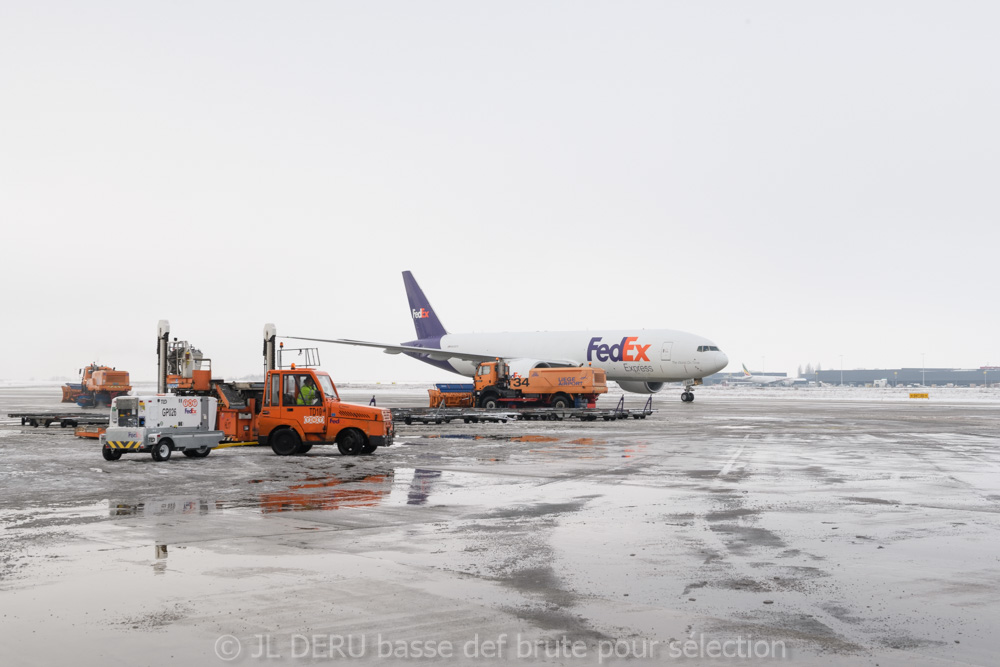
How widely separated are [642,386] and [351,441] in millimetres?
36990

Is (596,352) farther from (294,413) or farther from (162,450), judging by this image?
(162,450)

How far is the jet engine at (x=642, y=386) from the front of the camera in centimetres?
5519

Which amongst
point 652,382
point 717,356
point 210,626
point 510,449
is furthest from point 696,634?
point 652,382

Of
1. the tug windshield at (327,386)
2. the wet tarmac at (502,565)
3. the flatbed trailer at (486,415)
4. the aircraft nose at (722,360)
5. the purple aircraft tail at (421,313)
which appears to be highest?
the purple aircraft tail at (421,313)

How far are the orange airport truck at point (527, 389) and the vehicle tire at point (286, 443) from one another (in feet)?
71.5

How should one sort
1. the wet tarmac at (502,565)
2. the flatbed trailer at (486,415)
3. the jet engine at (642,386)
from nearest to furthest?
the wet tarmac at (502,565) → the flatbed trailer at (486,415) → the jet engine at (642,386)

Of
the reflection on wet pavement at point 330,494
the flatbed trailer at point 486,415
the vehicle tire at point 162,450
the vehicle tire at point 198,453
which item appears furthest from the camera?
the flatbed trailer at point 486,415

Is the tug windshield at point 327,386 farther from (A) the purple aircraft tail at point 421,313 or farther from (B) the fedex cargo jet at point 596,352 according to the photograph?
(A) the purple aircraft tail at point 421,313

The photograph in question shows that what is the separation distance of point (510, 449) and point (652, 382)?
3388 cm

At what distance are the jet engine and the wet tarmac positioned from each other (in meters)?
37.7

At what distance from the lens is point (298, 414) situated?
21.0 metres

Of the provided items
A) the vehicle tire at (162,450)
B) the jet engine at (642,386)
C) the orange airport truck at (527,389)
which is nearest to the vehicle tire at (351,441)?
the vehicle tire at (162,450)

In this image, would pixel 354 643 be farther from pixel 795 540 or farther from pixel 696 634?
pixel 795 540

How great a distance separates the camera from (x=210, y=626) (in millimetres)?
6184
